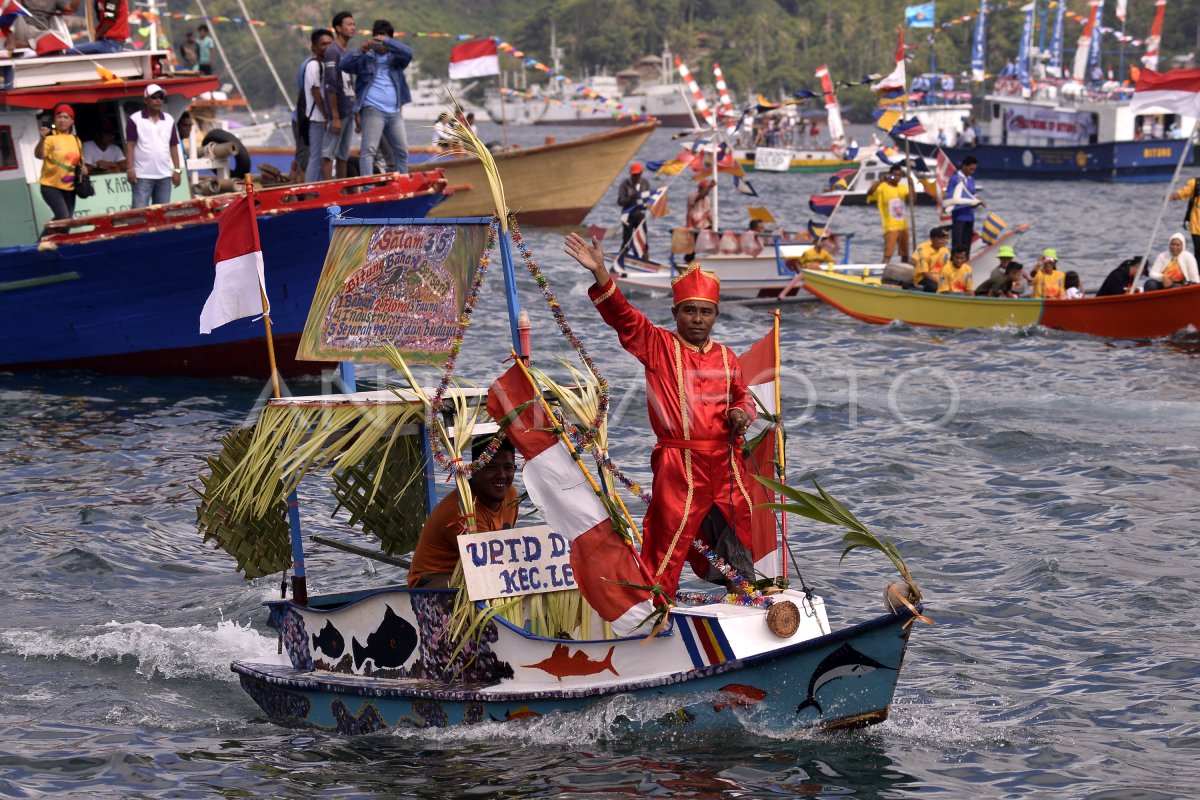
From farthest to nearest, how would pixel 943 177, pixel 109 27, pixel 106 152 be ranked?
pixel 943 177 < pixel 109 27 < pixel 106 152

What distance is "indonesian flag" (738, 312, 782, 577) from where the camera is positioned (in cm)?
776

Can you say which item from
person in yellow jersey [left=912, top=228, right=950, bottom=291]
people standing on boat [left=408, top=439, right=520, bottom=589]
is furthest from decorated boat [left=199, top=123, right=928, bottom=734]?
person in yellow jersey [left=912, top=228, right=950, bottom=291]

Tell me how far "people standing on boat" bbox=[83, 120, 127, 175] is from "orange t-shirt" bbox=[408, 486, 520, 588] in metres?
13.1

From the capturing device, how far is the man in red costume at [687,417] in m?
7.45

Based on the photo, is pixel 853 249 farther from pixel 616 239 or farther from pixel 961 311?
pixel 961 311

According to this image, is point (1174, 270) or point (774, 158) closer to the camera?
point (1174, 270)

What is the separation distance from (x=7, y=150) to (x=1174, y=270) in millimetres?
15442

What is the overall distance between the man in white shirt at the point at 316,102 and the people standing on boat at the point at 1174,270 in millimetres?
11291

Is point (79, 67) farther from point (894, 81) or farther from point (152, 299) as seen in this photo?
point (894, 81)

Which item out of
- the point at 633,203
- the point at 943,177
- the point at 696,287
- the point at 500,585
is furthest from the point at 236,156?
the point at 500,585

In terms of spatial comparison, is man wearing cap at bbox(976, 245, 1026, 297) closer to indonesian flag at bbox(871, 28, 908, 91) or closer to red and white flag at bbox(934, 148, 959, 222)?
red and white flag at bbox(934, 148, 959, 222)

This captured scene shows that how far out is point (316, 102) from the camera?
17234 millimetres

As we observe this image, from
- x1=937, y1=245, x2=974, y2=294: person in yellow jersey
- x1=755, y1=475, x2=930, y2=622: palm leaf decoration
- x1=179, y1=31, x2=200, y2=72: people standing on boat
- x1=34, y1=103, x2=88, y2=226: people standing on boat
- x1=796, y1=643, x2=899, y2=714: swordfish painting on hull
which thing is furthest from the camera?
x1=179, y1=31, x2=200, y2=72: people standing on boat

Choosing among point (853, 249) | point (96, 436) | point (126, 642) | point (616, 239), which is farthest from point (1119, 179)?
Answer: point (126, 642)
